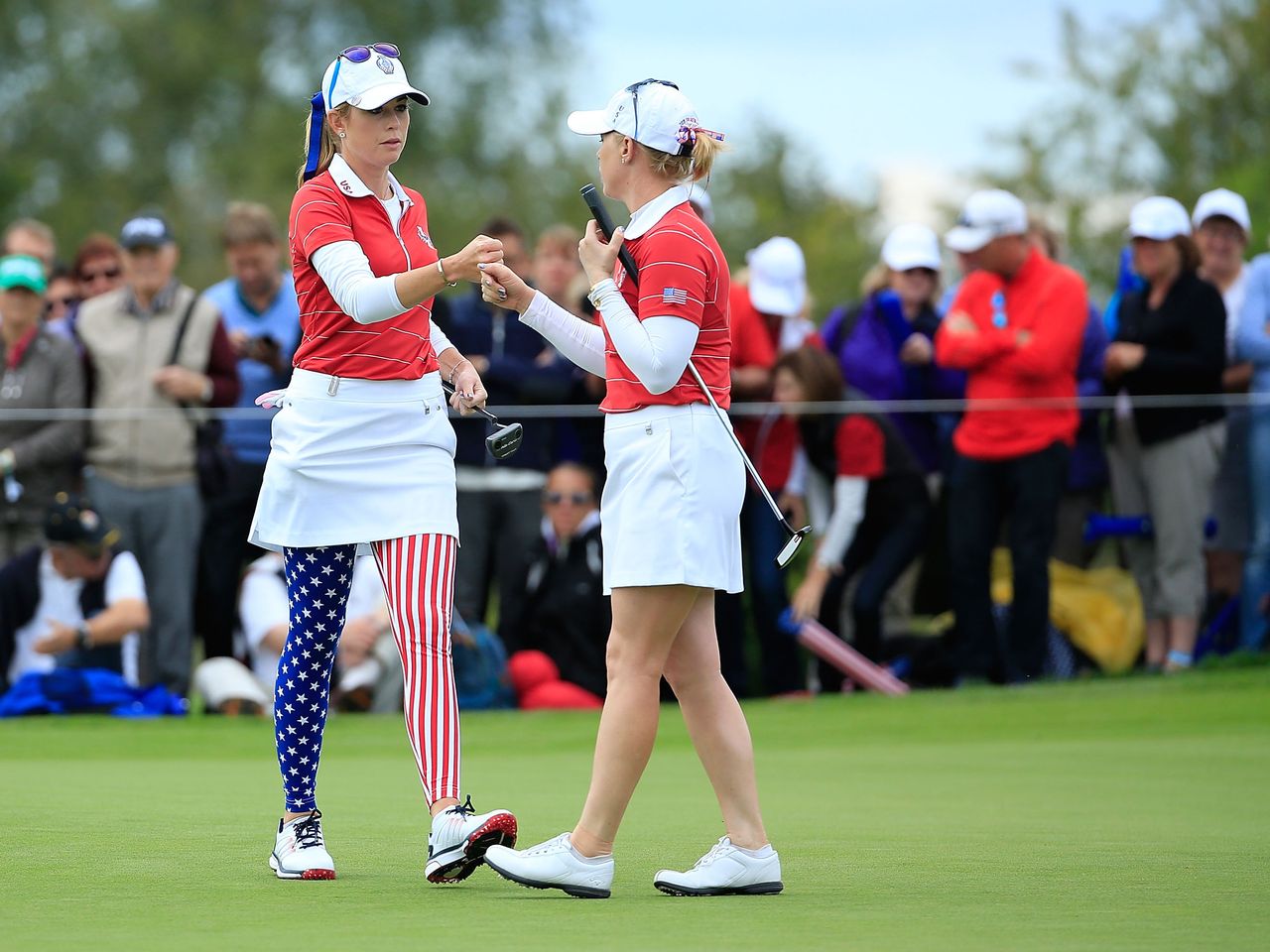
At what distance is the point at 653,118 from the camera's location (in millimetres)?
5375

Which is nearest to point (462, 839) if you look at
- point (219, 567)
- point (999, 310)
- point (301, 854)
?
point (301, 854)

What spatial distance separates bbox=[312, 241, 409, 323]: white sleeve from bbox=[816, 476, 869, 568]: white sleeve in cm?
652

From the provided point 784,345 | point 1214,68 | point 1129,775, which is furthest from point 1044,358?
point 1214,68

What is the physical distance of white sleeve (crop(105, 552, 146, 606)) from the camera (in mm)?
10867

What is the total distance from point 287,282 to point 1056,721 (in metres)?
5.18

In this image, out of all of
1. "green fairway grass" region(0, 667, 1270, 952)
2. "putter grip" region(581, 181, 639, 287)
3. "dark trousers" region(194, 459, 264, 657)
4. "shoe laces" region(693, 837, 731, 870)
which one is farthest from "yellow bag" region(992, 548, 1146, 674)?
"putter grip" region(581, 181, 639, 287)

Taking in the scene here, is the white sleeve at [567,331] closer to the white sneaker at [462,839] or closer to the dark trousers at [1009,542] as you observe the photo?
the white sneaker at [462,839]

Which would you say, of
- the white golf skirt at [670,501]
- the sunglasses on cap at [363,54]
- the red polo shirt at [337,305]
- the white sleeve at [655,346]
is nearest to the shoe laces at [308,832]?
the white golf skirt at [670,501]

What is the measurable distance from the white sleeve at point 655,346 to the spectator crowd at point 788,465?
20.0 feet

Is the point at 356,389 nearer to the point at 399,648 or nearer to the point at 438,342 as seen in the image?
the point at 438,342

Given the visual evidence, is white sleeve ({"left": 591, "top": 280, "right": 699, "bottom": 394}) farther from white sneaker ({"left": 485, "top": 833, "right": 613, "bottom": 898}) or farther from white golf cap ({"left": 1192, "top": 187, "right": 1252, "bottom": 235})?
white golf cap ({"left": 1192, "top": 187, "right": 1252, "bottom": 235})

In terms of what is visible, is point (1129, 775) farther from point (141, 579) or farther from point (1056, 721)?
point (141, 579)

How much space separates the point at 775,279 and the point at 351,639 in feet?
10.6

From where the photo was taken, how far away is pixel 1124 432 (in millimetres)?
11922
